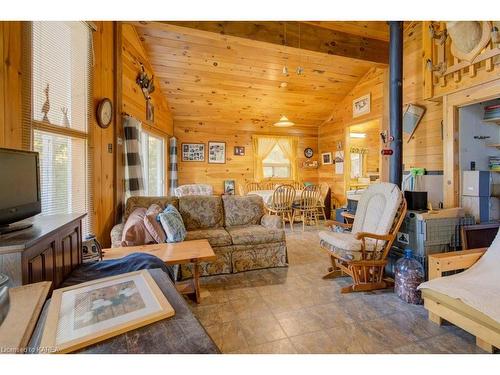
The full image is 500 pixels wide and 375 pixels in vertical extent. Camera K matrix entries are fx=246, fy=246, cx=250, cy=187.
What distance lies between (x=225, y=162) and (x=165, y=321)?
555 centimetres

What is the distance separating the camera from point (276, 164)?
22.0 feet

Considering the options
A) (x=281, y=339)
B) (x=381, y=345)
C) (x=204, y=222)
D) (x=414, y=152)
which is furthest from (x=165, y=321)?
(x=414, y=152)

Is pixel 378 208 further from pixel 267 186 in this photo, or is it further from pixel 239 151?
pixel 239 151

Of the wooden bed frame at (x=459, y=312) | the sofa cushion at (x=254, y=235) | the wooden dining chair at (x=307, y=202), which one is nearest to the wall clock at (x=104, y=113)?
the sofa cushion at (x=254, y=235)

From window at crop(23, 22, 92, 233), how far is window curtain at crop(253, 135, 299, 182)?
4.38m

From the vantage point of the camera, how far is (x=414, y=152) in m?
3.85

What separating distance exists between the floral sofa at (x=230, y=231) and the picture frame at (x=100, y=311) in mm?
1741

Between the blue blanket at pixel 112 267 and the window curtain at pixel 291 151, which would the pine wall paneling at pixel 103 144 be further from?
the window curtain at pixel 291 151

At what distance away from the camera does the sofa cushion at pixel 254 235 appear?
9.78ft

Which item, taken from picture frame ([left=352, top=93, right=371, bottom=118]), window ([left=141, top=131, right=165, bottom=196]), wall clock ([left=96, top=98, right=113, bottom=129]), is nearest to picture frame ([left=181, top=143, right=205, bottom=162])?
window ([left=141, top=131, right=165, bottom=196])

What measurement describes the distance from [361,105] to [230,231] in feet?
13.1

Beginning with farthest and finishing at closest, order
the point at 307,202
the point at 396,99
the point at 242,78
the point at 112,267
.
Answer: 1. the point at 307,202
2. the point at 242,78
3. the point at 396,99
4. the point at 112,267

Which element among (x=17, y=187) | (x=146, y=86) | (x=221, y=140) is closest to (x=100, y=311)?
(x=17, y=187)

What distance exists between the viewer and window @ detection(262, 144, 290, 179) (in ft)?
21.7
